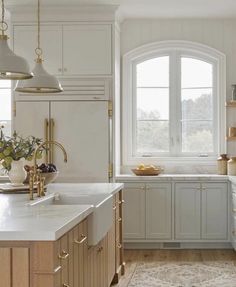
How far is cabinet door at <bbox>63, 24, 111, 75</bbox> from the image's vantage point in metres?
5.96

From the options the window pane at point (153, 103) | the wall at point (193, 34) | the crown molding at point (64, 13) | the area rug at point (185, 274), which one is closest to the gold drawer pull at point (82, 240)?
the area rug at point (185, 274)

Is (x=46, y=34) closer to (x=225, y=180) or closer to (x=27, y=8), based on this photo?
(x=27, y=8)

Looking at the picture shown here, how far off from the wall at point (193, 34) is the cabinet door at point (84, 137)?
114cm

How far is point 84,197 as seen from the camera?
397cm

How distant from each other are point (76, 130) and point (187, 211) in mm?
1576

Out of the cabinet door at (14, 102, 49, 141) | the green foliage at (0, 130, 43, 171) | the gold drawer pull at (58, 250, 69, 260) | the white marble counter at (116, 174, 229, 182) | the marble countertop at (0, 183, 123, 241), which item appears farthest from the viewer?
the white marble counter at (116, 174, 229, 182)

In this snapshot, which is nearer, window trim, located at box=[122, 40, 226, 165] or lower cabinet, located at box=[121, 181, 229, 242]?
lower cabinet, located at box=[121, 181, 229, 242]

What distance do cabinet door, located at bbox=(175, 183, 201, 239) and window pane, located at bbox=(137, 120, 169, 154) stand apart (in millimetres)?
739

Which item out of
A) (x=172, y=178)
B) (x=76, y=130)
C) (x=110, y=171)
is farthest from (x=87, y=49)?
(x=172, y=178)

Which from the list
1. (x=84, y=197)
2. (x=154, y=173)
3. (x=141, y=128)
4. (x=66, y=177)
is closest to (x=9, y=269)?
(x=84, y=197)

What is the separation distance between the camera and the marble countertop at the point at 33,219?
2.28 meters

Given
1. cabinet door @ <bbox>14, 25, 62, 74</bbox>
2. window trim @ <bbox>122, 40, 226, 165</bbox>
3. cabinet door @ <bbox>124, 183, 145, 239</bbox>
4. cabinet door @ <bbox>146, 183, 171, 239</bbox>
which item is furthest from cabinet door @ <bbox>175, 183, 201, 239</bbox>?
cabinet door @ <bbox>14, 25, 62, 74</bbox>

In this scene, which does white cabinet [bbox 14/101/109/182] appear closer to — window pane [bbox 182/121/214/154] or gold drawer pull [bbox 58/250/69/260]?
window pane [bbox 182/121/214/154]

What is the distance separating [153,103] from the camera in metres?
6.75
